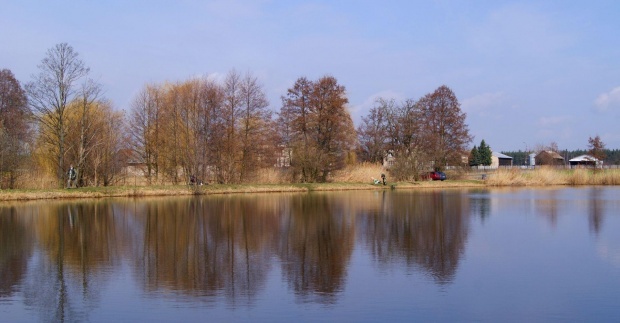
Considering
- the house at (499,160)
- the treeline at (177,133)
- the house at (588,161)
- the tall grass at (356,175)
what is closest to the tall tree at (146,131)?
the treeline at (177,133)

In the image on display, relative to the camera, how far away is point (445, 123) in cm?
5697

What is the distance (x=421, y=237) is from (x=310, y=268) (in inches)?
216

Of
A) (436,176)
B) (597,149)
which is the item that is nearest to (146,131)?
(436,176)

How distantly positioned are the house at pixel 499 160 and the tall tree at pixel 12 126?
257 feet

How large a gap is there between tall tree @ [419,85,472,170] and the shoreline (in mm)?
7270

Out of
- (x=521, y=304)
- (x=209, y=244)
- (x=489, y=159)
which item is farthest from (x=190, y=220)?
(x=489, y=159)

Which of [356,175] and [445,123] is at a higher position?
[445,123]

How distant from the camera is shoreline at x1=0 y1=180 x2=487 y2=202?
30938 millimetres

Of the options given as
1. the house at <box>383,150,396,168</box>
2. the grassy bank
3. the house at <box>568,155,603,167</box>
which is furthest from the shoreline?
the house at <box>568,155,603,167</box>

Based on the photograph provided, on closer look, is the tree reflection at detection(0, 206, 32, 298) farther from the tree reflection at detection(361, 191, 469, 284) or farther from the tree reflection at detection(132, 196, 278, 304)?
the tree reflection at detection(361, 191, 469, 284)

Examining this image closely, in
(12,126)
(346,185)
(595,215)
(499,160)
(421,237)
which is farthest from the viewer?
(499,160)

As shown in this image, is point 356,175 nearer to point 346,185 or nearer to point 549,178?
point 346,185

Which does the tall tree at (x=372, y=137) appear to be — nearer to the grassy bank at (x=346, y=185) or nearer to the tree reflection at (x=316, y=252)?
the grassy bank at (x=346, y=185)

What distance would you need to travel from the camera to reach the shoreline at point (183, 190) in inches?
1218
